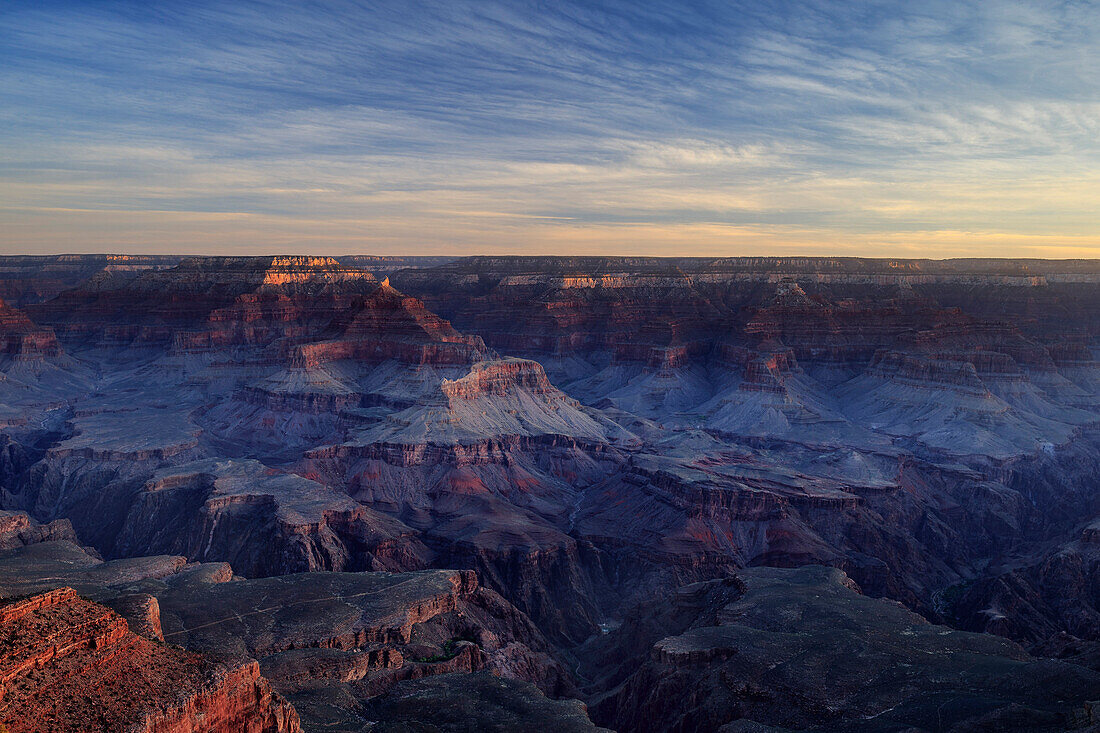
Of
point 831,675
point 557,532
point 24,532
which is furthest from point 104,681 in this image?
point 557,532

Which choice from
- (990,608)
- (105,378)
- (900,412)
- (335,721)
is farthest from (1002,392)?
(105,378)

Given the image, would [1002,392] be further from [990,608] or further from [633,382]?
[990,608]

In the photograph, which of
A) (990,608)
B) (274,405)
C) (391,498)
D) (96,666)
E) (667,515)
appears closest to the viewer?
(96,666)

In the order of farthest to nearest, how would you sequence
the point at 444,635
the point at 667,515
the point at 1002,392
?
1. the point at 1002,392
2. the point at 667,515
3. the point at 444,635

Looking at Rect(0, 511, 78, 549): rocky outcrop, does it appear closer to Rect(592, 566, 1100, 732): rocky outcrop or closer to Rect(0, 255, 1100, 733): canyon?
Rect(0, 255, 1100, 733): canyon

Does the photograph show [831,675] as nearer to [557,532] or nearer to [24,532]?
[557,532]
